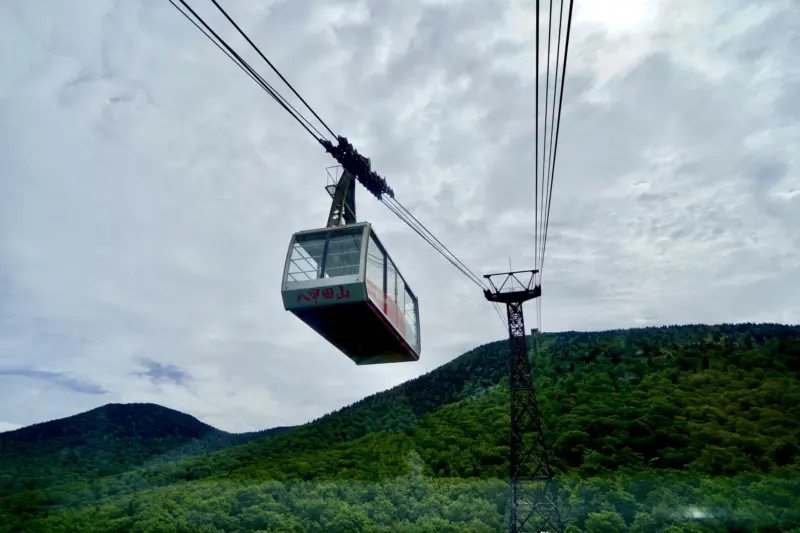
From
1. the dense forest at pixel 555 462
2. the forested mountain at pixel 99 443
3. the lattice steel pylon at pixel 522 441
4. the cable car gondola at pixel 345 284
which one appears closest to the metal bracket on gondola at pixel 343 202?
the cable car gondola at pixel 345 284

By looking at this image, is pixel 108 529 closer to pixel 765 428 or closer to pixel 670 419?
pixel 670 419

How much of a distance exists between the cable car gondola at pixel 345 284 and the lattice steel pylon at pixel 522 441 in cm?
1219

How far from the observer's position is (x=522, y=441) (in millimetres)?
22766

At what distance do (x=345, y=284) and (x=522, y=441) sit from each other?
15.0 meters

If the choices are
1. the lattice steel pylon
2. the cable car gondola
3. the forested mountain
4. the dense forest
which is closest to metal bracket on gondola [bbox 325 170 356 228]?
the cable car gondola

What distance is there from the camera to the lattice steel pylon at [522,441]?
75.5 feet

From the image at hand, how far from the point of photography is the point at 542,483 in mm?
23531

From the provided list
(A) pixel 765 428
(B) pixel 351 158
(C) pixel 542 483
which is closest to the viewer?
(B) pixel 351 158

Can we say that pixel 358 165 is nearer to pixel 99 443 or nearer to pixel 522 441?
pixel 522 441

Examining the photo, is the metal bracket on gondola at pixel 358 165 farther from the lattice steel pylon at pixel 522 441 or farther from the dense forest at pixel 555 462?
the dense forest at pixel 555 462

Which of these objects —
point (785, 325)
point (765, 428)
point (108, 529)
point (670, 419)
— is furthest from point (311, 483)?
point (785, 325)

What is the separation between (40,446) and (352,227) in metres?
126

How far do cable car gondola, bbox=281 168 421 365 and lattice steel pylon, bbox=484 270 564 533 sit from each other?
40.0ft

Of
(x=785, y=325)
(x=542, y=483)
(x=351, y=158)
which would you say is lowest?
(x=542, y=483)
